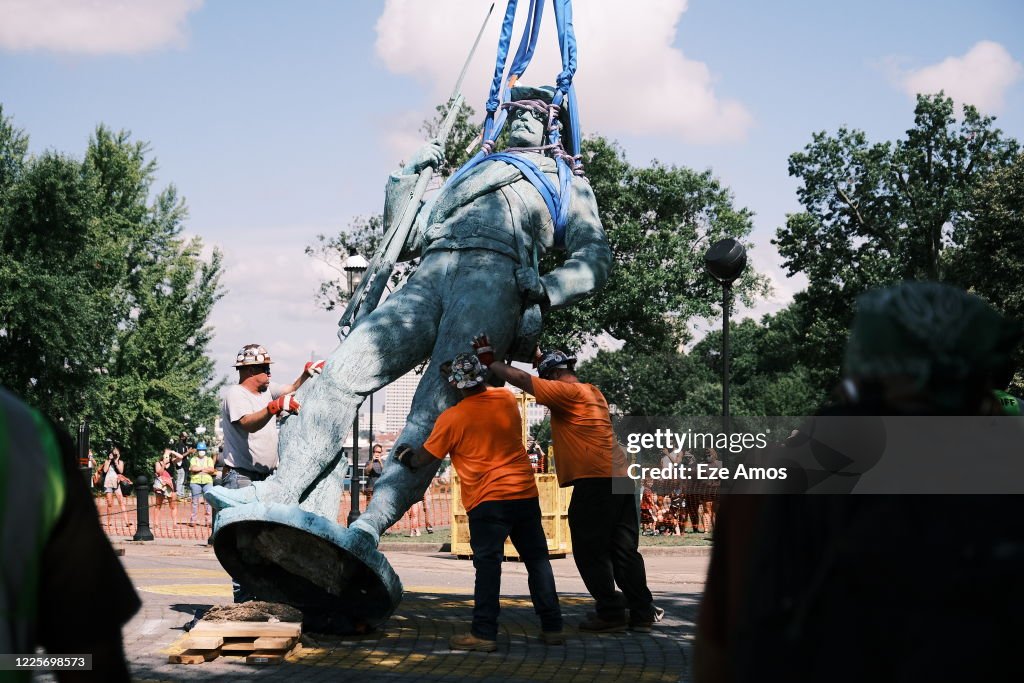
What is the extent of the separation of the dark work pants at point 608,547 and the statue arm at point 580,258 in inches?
53.7

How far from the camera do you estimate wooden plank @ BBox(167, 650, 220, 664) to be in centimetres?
707

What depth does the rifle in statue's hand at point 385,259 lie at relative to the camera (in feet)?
27.8

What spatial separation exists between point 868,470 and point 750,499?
39 cm

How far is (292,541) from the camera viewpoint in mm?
7152

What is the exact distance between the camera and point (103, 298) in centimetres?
3981

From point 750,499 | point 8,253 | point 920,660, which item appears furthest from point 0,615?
point 8,253

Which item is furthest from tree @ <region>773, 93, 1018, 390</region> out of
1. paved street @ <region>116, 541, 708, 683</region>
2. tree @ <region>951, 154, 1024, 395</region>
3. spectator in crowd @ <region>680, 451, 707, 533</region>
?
paved street @ <region>116, 541, 708, 683</region>

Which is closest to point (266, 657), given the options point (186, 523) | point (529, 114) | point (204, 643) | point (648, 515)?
point (204, 643)

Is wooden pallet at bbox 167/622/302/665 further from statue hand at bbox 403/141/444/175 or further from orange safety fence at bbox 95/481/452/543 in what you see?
orange safety fence at bbox 95/481/452/543

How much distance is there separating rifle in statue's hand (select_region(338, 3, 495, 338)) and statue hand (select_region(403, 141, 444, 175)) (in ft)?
0.15

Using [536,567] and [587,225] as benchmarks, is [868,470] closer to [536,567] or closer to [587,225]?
[536,567]

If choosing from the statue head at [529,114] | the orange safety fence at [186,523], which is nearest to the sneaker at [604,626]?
the statue head at [529,114]

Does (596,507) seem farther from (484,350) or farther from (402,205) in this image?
(402,205)

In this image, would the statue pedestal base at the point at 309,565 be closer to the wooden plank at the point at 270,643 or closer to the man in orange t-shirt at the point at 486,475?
the wooden plank at the point at 270,643
